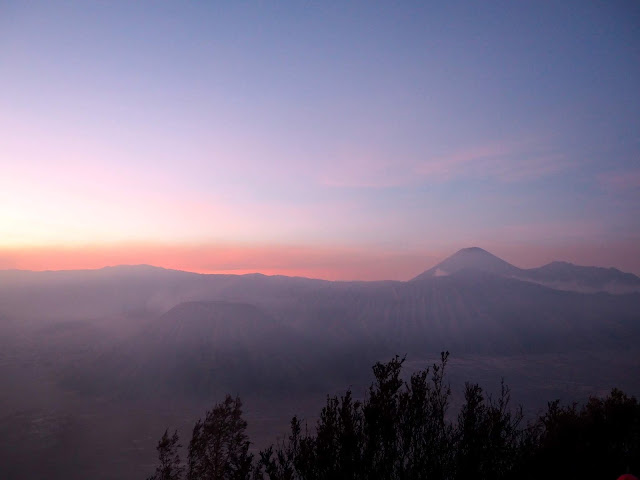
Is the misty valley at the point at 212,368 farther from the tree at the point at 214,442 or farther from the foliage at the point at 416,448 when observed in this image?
the foliage at the point at 416,448

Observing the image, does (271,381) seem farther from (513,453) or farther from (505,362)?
(513,453)

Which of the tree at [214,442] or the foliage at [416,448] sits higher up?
the foliage at [416,448]

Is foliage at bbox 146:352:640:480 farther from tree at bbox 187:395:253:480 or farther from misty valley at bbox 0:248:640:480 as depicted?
misty valley at bbox 0:248:640:480

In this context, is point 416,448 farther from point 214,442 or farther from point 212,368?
point 212,368

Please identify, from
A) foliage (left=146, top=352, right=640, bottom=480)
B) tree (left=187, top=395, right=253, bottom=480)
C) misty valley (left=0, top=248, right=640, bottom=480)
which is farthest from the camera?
misty valley (left=0, top=248, right=640, bottom=480)

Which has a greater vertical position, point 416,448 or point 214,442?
point 416,448

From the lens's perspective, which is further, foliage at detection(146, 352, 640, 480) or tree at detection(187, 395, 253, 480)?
tree at detection(187, 395, 253, 480)

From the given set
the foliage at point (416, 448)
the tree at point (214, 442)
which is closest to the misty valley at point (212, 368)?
the tree at point (214, 442)

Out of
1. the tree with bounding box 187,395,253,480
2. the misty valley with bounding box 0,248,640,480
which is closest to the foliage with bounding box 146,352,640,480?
the tree with bounding box 187,395,253,480

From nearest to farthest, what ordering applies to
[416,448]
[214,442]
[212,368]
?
[416,448]
[214,442]
[212,368]

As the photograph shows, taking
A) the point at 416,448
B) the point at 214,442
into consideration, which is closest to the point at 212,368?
the point at 214,442

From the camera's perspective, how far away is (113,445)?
7031 cm

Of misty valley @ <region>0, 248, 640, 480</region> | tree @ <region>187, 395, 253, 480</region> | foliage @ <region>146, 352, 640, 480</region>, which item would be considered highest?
foliage @ <region>146, 352, 640, 480</region>

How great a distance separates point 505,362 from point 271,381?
91628 millimetres
